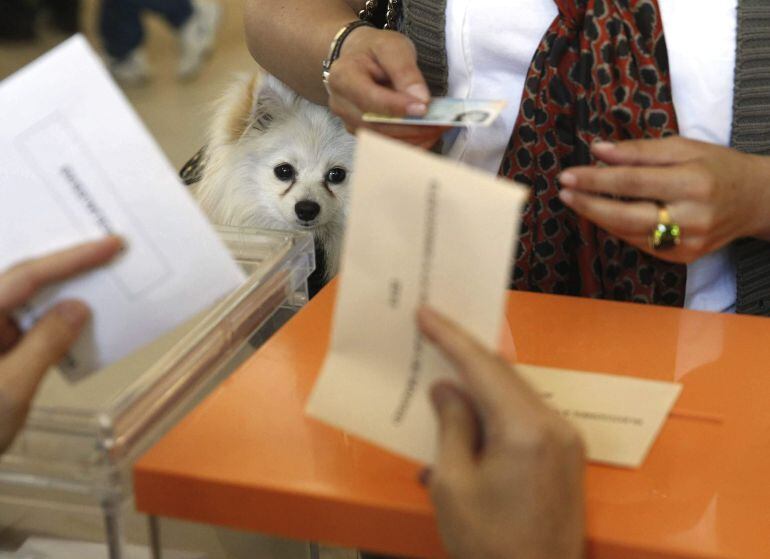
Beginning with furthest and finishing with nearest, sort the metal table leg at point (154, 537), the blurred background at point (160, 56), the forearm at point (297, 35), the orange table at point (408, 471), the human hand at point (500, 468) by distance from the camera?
the blurred background at point (160, 56) < the forearm at point (297, 35) < the metal table leg at point (154, 537) < the orange table at point (408, 471) < the human hand at point (500, 468)

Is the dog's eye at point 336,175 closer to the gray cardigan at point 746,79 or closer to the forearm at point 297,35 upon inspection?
the forearm at point 297,35

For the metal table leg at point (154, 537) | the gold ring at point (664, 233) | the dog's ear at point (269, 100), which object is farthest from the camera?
the dog's ear at point (269, 100)

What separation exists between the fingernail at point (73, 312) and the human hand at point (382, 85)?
40 cm

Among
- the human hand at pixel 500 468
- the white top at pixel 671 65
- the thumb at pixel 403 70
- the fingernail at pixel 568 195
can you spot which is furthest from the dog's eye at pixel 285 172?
the human hand at pixel 500 468

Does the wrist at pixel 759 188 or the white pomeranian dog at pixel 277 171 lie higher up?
the wrist at pixel 759 188

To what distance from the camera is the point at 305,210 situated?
61.3 inches

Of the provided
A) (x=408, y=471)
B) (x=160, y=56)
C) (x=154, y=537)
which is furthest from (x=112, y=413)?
(x=160, y=56)

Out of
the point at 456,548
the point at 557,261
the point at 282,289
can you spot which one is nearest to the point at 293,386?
the point at 282,289

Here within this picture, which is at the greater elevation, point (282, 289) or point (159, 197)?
point (159, 197)

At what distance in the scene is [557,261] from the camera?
4.07 feet

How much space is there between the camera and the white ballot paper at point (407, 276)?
65 centimetres

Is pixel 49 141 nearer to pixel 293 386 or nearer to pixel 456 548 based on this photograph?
pixel 293 386

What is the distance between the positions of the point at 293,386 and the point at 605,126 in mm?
477

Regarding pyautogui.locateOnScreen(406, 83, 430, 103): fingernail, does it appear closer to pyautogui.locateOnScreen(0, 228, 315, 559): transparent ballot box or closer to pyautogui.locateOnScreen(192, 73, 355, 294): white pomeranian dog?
pyautogui.locateOnScreen(0, 228, 315, 559): transparent ballot box
